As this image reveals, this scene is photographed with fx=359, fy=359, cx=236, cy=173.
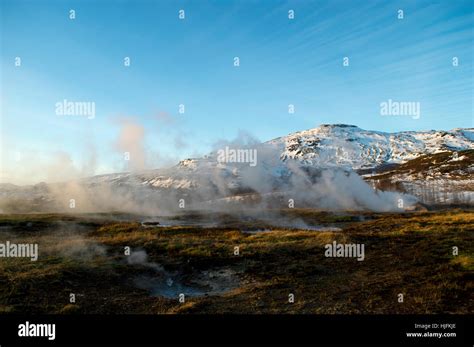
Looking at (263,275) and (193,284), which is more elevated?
(263,275)

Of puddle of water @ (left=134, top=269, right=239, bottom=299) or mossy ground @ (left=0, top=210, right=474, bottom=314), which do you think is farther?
puddle of water @ (left=134, top=269, right=239, bottom=299)

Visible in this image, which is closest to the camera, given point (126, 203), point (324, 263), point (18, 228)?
point (324, 263)

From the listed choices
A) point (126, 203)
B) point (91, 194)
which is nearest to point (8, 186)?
point (91, 194)

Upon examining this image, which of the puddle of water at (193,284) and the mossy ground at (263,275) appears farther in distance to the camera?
the puddle of water at (193,284)

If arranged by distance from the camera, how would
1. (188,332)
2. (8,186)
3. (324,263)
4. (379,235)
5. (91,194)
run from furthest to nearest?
(8,186) < (91,194) < (379,235) < (324,263) < (188,332)

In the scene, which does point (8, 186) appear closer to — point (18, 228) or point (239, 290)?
point (18, 228)

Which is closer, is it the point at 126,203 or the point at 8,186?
the point at 126,203

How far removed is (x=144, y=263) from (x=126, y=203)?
89.9 m

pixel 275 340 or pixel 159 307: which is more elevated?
pixel 275 340

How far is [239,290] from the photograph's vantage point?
64.4 feet

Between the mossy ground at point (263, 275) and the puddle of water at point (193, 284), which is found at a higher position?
the mossy ground at point (263, 275)

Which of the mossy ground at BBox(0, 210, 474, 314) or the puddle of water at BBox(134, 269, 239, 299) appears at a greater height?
the mossy ground at BBox(0, 210, 474, 314)

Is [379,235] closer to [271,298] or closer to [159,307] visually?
[271,298]

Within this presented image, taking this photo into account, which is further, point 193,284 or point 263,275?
point 263,275
